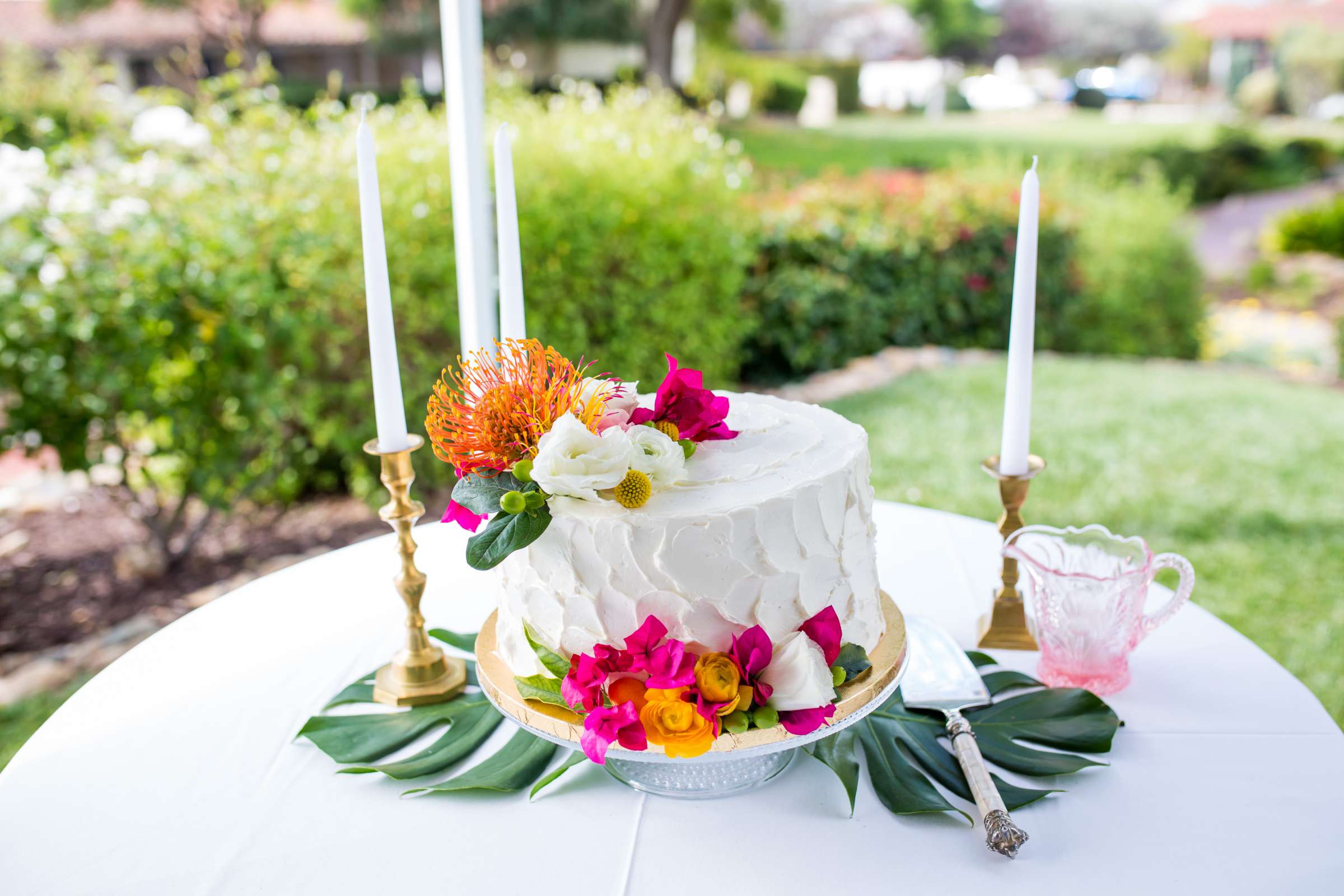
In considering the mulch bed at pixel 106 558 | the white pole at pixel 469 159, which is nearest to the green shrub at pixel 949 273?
the mulch bed at pixel 106 558

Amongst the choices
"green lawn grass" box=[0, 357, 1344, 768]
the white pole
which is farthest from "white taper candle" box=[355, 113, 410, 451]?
"green lawn grass" box=[0, 357, 1344, 768]

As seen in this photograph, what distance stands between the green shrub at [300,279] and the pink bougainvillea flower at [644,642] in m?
2.40

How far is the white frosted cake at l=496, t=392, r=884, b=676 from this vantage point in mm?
995

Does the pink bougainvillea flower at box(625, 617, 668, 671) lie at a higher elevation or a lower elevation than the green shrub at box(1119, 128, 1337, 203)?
lower

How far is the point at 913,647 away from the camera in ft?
4.52

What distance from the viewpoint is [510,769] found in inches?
45.5

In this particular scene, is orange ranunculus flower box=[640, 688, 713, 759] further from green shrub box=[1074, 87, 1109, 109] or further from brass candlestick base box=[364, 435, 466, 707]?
green shrub box=[1074, 87, 1109, 109]

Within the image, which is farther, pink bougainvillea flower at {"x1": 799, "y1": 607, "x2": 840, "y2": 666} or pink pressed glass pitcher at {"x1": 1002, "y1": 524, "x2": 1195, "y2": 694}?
pink pressed glass pitcher at {"x1": 1002, "y1": 524, "x2": 1195, "y2": 694}

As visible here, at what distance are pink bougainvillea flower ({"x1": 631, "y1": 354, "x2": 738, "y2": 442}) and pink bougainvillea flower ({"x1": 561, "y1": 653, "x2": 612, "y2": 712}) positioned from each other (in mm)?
260

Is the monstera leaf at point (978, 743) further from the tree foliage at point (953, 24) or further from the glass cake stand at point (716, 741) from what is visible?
the tree foliage at point (953, 24)

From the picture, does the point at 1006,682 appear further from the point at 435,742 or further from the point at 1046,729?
the point at 435,742

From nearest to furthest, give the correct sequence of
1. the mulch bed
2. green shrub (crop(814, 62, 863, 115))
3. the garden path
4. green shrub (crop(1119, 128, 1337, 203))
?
the mulch bed < the garden path < green shrub (crop(1119, 128, 1337, 203)) < green shrub (crop(814, 62, 863, 115))

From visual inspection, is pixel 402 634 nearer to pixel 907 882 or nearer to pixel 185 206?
pixel 907 882

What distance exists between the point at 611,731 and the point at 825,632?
9.6 inches
